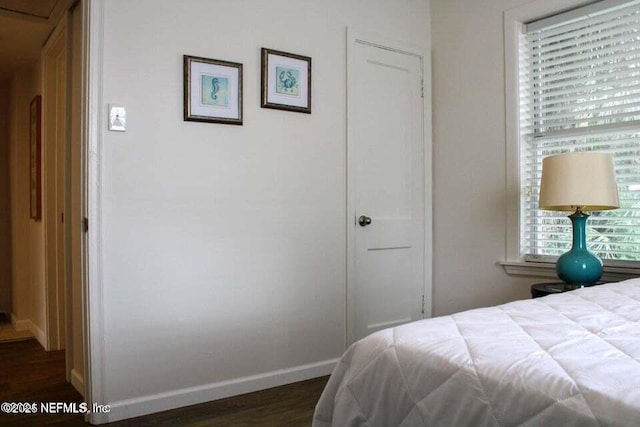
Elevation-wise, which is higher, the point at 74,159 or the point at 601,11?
the point at 601,11

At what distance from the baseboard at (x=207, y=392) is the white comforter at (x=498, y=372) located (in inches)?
53.5

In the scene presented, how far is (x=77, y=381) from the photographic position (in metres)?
2.64

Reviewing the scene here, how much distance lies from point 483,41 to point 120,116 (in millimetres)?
2091

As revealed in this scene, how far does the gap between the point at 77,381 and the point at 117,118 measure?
1.41 m

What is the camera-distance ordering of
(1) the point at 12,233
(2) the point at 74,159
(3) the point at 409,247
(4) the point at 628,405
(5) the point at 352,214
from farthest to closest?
(1) the point at 12,233 → (3) the point at 409,247 → (5) the point at 352,214 → (2) the point at 74,159 → (4) the point at 628,405

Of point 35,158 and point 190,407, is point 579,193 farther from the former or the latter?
point 35,158

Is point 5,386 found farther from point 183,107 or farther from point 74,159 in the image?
point 183,107

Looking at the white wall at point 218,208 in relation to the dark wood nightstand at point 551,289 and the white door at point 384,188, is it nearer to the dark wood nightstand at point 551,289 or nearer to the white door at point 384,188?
the white door at point 384,188

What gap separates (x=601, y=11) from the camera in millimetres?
2520

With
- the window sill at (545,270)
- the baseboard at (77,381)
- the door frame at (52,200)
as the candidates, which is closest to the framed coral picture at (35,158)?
the door frame at (52,200)

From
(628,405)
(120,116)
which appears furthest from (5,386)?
(628,405)

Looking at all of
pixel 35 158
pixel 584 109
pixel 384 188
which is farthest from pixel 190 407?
pixel 35 158

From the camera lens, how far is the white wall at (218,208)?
226 cm

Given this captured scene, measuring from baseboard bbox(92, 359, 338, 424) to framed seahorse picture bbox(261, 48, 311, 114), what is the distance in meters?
1.41
